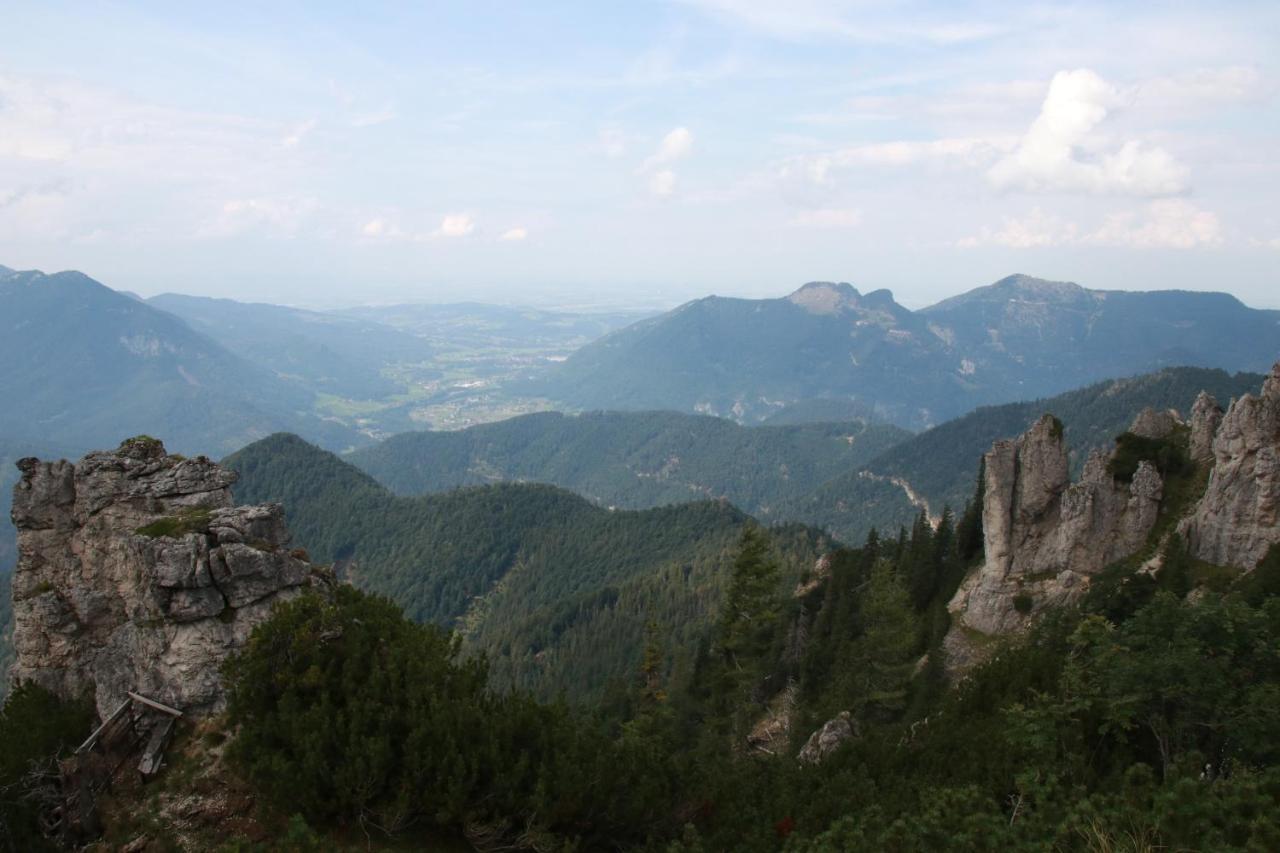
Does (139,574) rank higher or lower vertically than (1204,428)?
lower

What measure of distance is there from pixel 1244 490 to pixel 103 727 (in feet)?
146

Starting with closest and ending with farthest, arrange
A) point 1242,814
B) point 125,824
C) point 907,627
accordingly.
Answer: point 1242,814
point 125,824
point 907,627

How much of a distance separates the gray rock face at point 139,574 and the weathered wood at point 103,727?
67cm

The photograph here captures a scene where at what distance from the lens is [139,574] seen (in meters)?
23.2

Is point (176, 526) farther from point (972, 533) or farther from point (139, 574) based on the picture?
point (972, 533)

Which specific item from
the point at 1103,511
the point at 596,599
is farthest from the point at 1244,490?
the point at 596,599

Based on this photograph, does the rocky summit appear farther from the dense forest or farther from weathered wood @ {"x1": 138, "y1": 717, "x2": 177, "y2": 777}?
weathered wood @ {"x1": 138, "y1": 717, "x2": 177, "y2": 777}

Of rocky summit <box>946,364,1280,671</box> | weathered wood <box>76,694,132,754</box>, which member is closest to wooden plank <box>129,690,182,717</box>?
weathered wood <box>76,694,132,754</box>

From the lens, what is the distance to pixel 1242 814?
12422 mm

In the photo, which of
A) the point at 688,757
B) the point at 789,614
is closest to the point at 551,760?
the point at 688,757

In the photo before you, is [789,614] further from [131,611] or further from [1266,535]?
[131,611]

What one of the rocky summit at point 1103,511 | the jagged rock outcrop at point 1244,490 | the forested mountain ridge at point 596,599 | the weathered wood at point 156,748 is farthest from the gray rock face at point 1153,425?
the forested mountain ridge at point 596,599

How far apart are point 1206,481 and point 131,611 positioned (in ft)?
161

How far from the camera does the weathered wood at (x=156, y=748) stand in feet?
65.7
